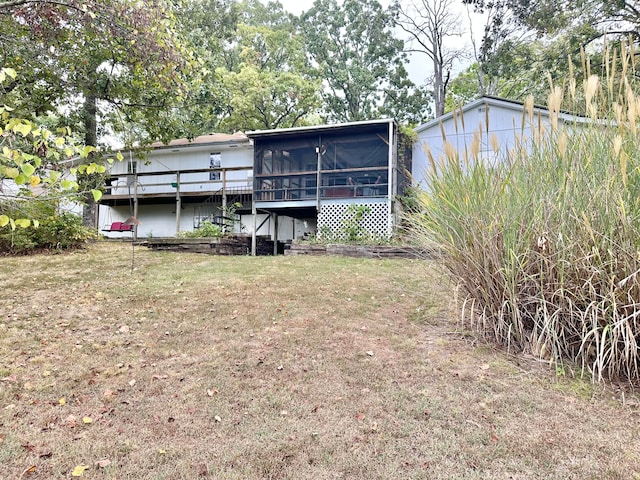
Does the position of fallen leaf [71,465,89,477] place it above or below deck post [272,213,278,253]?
below

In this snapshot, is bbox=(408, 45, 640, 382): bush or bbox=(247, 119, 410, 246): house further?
bbox=(247, 119, 410, 246): house

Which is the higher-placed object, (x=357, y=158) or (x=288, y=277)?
(x=357, y=158)

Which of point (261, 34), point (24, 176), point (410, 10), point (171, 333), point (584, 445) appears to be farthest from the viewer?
point (261, 34)

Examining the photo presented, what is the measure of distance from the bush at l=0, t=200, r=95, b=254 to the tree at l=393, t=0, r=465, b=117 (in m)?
16.9

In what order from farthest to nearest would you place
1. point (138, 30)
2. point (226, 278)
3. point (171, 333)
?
point (226, 278), point (138, 30), point (171, 333)

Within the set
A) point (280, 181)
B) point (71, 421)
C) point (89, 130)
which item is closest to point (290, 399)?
point (71, 421)

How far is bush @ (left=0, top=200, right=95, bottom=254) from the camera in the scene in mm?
8242

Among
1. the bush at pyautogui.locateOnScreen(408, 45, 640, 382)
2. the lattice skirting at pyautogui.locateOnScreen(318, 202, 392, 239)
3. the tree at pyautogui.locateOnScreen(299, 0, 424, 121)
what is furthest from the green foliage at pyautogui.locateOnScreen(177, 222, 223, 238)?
the tree at pyautogui.locateOnScreen(299, 0, 424, 121)

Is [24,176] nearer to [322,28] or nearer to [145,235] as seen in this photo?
[145,235]

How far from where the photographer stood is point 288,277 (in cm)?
651

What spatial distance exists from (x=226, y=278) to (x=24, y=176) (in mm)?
4359

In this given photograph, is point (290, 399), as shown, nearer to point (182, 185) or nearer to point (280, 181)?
point (280, 181)

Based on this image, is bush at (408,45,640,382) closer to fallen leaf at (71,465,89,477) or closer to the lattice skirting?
fallen leaf at (71,465,89,477)

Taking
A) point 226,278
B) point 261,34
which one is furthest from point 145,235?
point 261,34
